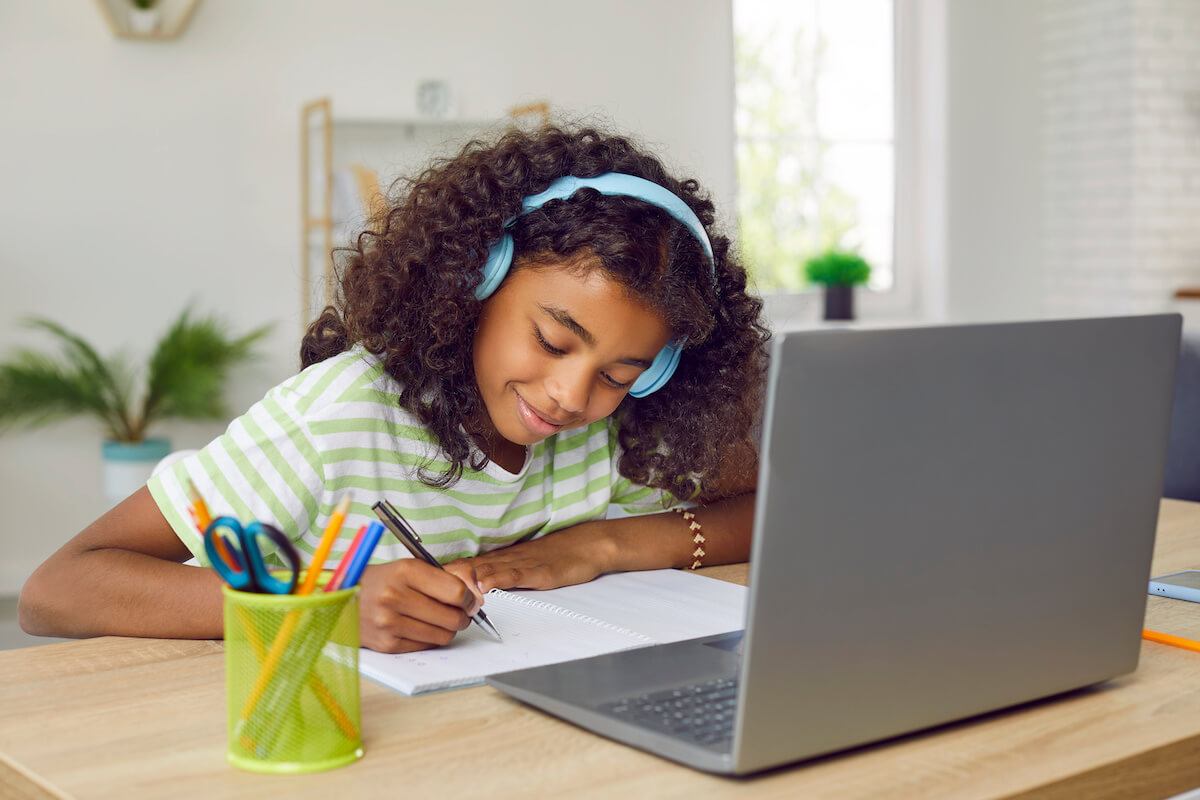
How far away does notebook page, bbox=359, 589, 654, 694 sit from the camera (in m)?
0.80

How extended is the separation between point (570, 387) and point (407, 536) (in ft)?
0.86

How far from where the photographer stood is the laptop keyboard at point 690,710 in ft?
2.17

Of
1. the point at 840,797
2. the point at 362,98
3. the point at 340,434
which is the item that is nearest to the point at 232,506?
the point at 340,434

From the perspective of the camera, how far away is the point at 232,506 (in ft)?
3.37

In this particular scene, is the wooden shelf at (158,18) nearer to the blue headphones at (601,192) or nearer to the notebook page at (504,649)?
the blue headphones at (601,192)

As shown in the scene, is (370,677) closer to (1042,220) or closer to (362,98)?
(362,98)

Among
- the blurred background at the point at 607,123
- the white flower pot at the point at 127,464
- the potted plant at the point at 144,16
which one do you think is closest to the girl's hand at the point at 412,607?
the blurred background at the point at 607,123

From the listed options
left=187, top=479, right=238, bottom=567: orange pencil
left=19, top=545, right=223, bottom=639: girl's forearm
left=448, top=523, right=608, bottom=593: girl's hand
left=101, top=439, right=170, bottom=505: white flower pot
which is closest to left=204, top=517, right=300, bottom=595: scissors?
left=187, top=479, right=238, bottom=567: orange pencil

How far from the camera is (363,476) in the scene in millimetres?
1132

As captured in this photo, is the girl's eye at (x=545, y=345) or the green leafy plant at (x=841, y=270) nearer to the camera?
the girl's eye at (x=545, y=345)

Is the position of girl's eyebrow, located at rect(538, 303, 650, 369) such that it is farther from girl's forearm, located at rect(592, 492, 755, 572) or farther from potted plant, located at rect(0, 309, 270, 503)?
potted plant, located at rect(0, 309, 270, 503)

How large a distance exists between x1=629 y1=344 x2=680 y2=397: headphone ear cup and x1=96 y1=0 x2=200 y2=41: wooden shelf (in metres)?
2.74

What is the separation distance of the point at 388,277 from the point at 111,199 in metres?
2.68

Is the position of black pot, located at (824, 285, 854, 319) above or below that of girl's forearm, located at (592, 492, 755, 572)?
below
